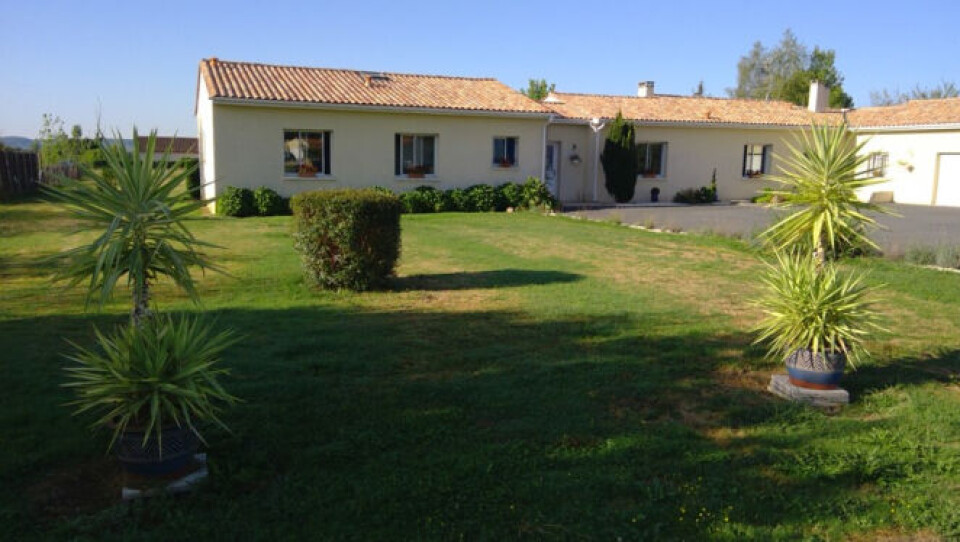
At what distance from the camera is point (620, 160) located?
26844mm

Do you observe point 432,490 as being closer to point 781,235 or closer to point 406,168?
point 781,235

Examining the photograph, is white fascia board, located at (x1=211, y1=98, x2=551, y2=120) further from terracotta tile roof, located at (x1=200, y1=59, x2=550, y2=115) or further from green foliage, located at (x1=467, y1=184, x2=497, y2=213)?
green foliage, located at (x1=467, y1=184, x2=497, y2=213)

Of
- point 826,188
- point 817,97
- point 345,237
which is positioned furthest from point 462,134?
point 817,97

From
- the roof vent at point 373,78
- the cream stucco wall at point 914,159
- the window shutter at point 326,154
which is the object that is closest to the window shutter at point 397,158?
the window shutter at point 326,154

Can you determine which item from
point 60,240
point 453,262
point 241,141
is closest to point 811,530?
point 453,262

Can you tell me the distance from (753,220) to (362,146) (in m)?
12.2

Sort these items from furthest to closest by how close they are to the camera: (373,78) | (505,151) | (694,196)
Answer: (694,196), (373,78), (505,151)

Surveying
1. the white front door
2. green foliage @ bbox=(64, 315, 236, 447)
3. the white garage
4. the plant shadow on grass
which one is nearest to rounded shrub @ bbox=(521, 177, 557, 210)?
the white front door

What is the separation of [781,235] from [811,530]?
11.8 feet

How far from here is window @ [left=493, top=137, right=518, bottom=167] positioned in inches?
1001

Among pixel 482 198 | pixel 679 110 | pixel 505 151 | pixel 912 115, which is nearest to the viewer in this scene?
pixel 482 198

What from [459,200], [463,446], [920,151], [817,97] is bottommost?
[463,446]

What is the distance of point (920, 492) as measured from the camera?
4.21 metres

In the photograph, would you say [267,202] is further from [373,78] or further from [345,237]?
[345,237]
